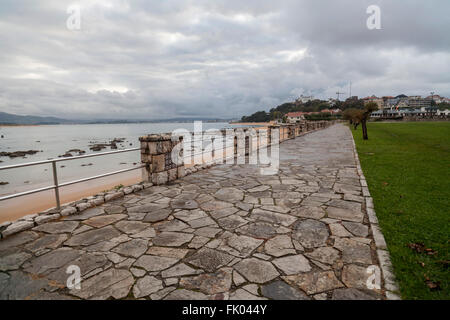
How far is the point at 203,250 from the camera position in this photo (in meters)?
2.79

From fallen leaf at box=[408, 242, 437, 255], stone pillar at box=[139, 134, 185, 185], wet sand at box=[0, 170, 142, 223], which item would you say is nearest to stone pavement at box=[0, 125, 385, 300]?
fallen leaf at box=[408, 242, 437, 255]

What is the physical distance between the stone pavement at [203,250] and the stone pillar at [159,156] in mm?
839

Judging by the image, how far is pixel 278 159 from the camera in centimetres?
877

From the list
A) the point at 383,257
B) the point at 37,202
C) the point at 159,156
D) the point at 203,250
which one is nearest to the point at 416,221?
the point at 383,257

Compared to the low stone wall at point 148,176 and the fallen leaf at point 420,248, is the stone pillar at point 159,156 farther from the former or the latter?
the fallen leaf at point 420,248

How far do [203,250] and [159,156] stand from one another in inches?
128

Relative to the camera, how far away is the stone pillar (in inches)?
214

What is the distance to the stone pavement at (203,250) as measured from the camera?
7.05 ft

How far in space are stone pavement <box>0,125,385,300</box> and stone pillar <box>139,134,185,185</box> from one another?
0.84m

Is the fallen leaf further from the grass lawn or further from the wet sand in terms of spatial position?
the wet sand

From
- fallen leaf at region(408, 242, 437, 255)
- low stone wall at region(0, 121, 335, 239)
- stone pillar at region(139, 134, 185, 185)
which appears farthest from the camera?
stone pillar at region(139, 134, 185, 185)

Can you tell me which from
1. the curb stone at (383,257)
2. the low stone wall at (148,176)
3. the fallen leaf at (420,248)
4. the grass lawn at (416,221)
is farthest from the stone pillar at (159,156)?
the fallen leaf at (420,248)
